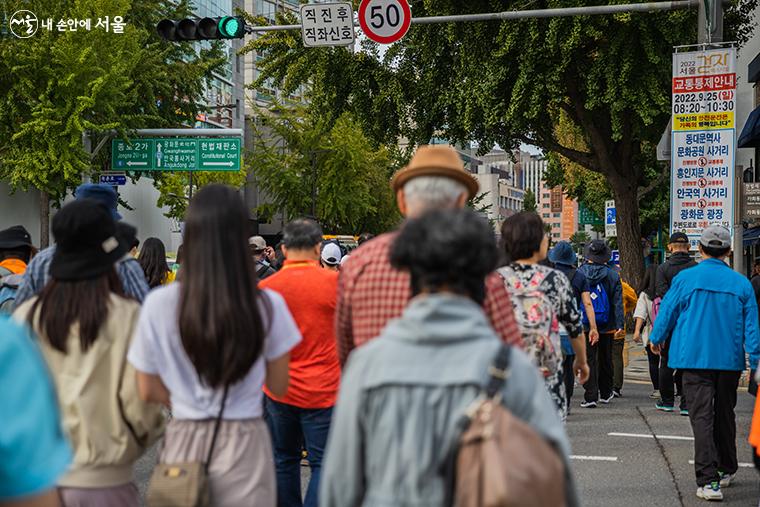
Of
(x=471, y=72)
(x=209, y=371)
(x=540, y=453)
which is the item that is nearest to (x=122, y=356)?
(x=209, y=371)

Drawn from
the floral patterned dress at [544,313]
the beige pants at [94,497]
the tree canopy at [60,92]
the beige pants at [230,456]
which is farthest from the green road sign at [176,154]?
the beige pants at [230,456]

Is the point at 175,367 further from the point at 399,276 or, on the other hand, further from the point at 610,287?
the point at 610,287

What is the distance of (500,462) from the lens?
7.46ft

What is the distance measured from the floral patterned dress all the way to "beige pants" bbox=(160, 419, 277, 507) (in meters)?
2.22

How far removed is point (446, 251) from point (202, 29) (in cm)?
1106

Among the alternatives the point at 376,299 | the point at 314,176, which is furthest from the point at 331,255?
the point at 314,176

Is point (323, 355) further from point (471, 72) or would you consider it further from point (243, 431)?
point (471, 72)

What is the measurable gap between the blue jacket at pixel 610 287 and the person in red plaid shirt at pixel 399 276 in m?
8.02

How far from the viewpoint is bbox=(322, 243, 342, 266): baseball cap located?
9.88m

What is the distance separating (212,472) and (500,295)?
115 centimetres

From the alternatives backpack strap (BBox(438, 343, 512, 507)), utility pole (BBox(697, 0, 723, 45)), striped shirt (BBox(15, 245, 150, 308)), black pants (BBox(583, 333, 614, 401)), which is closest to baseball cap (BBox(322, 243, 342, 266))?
black pants (BBox(583, 333, 614, 401))

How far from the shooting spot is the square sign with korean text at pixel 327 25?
45.1 ft

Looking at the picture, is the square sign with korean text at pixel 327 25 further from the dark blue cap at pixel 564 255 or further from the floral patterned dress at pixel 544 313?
the floral patterned dress at pixel 544 313

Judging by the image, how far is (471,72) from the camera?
20078 millimetres
